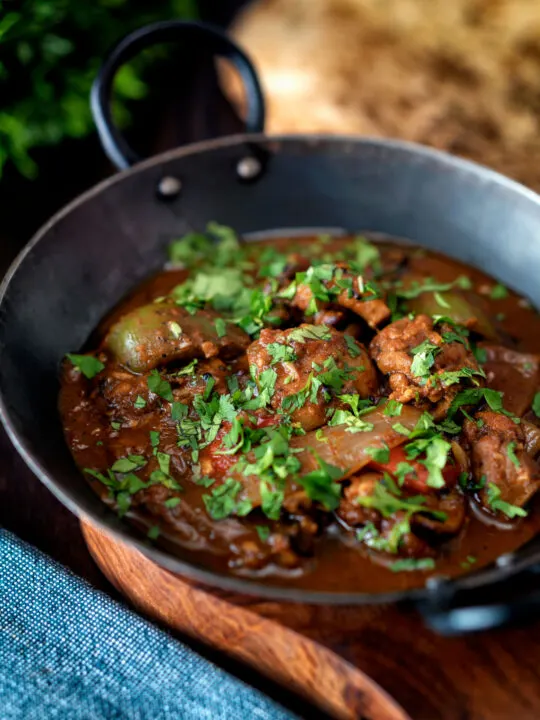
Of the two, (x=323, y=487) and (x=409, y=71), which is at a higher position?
(x=409, y=71)

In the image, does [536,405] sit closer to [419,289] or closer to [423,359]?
[423,359]

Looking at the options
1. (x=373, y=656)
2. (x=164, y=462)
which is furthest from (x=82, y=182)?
(x=373, y=656)

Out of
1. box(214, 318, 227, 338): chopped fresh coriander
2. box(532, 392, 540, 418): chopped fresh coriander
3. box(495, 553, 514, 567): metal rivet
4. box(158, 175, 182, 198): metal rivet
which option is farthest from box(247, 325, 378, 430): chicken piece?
box(158, 175, 182, 198): metal rivet

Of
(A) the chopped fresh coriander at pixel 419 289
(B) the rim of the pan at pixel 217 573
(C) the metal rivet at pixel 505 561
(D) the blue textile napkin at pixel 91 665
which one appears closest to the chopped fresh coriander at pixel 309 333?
(A) the chopped fresh coriander at pixel 419 289

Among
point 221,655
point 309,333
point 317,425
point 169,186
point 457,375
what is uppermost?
point 169,186

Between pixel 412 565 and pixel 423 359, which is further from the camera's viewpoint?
pixel 423 359

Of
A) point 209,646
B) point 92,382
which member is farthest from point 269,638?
point 92,382

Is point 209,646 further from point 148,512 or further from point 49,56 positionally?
point 49,56
